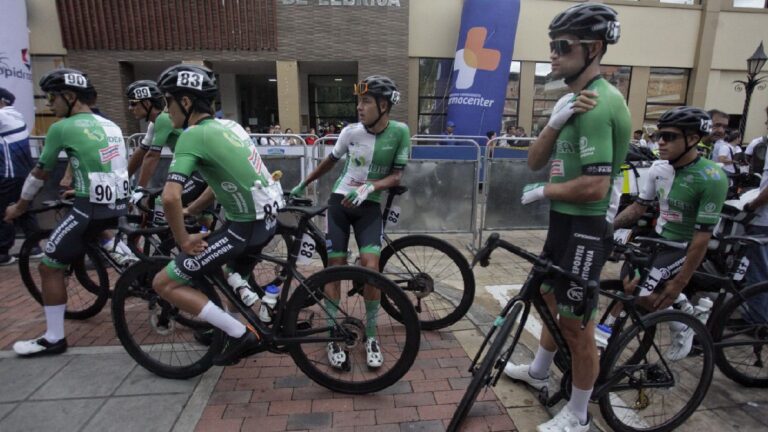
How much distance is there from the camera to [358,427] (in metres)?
2.53

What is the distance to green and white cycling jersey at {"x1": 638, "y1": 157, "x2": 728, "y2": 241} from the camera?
2.73 m

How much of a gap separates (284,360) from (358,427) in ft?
3.26

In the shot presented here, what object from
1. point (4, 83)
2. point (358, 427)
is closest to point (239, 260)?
point (358, 427)

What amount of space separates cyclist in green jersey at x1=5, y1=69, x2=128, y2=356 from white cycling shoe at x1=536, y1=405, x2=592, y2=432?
3581 millimetres

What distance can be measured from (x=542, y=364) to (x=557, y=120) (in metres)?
1.66

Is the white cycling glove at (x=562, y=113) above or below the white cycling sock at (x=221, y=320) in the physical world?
above

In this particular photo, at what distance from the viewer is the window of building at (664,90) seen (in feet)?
61.1

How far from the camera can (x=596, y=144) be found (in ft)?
6.55

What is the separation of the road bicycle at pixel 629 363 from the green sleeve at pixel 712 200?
708 mm

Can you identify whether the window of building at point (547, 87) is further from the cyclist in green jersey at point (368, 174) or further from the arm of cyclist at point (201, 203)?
the arm of cyclist at point (201, 203)

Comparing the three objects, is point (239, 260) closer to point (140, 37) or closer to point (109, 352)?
point (109, 352)

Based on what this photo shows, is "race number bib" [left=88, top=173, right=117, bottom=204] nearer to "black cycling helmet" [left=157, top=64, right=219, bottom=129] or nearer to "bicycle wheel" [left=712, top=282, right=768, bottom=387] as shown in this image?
"black cycling helmet" [left=157, top=64, right=219, bottom=129]

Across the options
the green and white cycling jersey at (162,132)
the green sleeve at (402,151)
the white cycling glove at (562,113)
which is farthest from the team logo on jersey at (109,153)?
the white cycling glove at (562,113)

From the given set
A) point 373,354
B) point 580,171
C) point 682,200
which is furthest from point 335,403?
point 682,200
